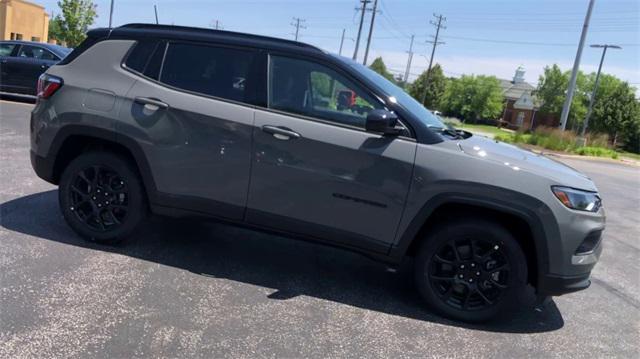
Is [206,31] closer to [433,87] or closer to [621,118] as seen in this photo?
[621,118]

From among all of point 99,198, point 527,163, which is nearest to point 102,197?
point 99,198

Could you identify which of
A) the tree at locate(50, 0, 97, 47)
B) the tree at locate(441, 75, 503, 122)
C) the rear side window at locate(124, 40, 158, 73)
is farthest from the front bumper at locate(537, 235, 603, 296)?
the tree at locate(441, 75, 503, 122)

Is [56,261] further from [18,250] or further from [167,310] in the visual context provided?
[167,310]

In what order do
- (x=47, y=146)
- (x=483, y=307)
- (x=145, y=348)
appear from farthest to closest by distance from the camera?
(x=47, y=146) → (x=483, y=307) → (x=145, y=348)

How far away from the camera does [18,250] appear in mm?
4273

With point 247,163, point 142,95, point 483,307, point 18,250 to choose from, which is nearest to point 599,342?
point 483,307

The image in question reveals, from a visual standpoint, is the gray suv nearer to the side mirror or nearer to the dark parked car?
the side mirror

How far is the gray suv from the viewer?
152 inches

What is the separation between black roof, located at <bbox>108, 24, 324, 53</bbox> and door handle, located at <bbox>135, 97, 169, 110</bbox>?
575 millimetres

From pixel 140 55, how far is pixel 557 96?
91.0m

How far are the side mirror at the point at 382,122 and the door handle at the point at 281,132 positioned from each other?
55 cm

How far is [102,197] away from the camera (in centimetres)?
455

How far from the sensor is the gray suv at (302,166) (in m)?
3.85

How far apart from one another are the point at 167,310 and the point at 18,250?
1.56 metres
